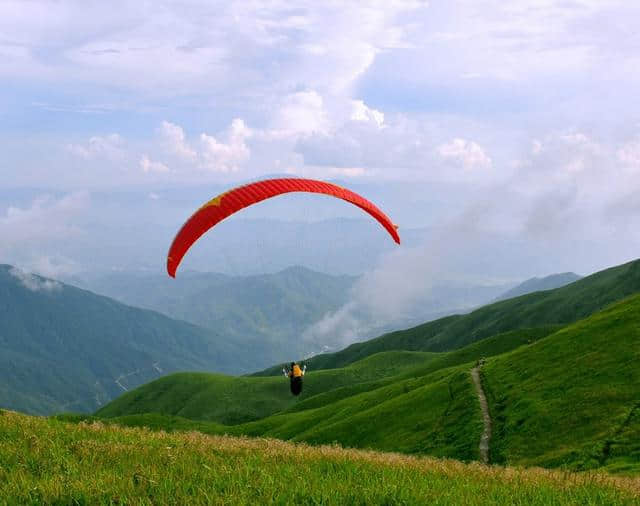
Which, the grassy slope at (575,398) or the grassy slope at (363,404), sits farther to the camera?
the grassy slope at (363,404)

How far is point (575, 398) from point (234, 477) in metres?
40.1

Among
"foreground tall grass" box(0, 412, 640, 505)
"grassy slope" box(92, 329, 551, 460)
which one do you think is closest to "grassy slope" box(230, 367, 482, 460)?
"grassy slope" box(92, 329, 551, 460)

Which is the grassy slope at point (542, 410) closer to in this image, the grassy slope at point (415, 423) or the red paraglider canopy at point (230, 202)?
the grassy slope at point (415, 423)

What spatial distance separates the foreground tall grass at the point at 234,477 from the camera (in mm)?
7383

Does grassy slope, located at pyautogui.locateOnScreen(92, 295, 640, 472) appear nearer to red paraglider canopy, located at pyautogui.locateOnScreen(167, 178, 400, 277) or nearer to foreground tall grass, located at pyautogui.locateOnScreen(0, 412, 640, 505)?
red paraglider canopy, located at pyautogui.locateOnScreen(167, 178, 400, 277)

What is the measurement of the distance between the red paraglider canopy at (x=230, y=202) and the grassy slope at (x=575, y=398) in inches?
768

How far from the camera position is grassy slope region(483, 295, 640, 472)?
112 feet

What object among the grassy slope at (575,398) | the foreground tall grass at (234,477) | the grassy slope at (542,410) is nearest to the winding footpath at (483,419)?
the grassy slope at (542,410)

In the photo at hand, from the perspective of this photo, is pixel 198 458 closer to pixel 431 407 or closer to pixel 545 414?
pixel 545 414

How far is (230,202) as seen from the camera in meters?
28.6

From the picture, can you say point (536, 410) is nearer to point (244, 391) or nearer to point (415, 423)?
point (415, 423)

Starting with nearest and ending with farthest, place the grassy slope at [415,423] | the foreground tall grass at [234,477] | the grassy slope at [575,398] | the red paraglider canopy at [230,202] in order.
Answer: the foreground tall grass at [234,477]
the red paraglider canopy at [230,202]
the grassy slope at [575,398]
the grassy slope at [415,423]

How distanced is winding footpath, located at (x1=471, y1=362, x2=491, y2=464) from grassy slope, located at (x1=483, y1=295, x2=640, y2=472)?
68 cm

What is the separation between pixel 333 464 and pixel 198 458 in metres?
2.19
